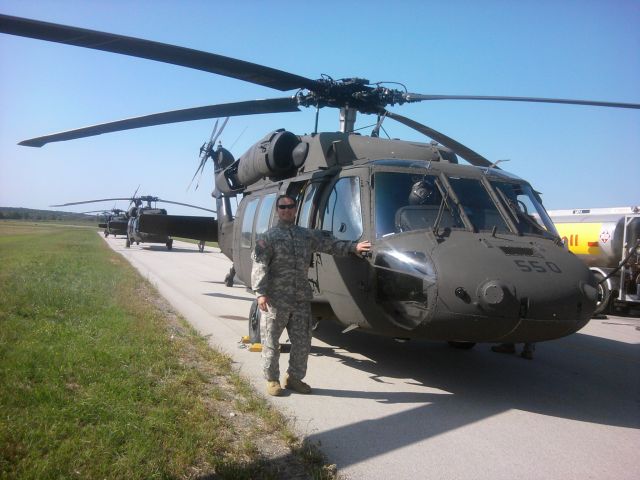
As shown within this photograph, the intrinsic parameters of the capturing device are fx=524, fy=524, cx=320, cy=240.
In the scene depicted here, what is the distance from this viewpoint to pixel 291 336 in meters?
5.10

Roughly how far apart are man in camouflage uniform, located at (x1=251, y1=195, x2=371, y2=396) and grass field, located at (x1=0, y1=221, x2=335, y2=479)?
1.46ft

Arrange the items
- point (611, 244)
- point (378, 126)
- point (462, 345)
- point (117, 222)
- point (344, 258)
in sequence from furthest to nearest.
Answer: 1. point (117, 222)
2. point (611, 244)
3. point (378, 126)
4. point (462, 345)
5. point (344, 258)

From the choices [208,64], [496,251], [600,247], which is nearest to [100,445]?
[496,251]

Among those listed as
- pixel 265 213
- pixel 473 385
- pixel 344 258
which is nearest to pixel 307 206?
pixel 344 258

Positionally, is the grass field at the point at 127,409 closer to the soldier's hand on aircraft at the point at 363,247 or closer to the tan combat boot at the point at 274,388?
the tan combat boot at the point at 274,388

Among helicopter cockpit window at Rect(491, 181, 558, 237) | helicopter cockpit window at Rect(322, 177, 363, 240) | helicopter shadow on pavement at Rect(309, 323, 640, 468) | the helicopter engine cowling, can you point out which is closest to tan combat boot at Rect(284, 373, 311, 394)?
helicopter shadow on pavement at Rect(309, 323, 640, 468)

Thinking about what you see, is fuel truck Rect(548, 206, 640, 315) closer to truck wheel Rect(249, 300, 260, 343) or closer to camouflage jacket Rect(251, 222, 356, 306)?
truck wheel Rect(249, 300, 260, 343)

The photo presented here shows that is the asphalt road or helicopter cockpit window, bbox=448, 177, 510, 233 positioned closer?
the asphalt road

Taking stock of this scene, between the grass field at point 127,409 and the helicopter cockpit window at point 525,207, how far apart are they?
3.15 metres

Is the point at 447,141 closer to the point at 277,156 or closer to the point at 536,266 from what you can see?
the point at 277,156

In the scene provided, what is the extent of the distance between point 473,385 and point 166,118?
201 inches

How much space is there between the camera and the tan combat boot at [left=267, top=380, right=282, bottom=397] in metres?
4.87

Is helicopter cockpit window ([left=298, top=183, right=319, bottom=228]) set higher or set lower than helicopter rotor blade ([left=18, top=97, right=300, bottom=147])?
lower

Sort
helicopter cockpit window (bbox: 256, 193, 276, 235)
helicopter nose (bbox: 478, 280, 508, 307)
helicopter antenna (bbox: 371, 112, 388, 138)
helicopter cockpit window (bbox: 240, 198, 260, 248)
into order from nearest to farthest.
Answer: helicopter nose (bbox: 478, 280, 508, 307) → helicopter cockpit window (bbox: 256, 193, 276, 235) → helicopter antenna (bbox: 371, 112, 388, 138) → helicopter cockpit window (bbox: 240, 198, 260, 248)
